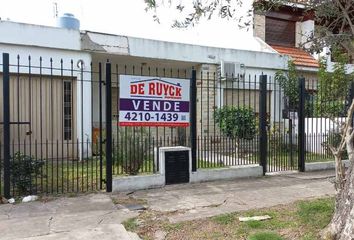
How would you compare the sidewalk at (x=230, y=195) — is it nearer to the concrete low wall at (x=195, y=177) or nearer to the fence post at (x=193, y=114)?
the concrete low wall at (x=195, y=177)

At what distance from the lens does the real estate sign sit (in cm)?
774

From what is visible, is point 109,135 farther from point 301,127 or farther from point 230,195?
point 301,127

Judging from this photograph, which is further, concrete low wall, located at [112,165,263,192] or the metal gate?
concrete low wall, located at [112,165,263,192]

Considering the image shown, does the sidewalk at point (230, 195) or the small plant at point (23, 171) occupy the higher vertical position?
the small plant at point (23, 171)

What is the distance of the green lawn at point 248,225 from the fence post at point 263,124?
3315mm

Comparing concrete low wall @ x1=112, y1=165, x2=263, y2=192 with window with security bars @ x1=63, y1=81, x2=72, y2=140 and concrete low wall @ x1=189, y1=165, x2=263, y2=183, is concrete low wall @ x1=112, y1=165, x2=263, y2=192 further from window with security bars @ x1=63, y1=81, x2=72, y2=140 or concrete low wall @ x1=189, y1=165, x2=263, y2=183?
window with security bars @ x1=63, y1=81, x2=72, y2=140

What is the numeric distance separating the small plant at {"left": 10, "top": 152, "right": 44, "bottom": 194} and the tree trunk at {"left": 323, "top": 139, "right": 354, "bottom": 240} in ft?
16.8

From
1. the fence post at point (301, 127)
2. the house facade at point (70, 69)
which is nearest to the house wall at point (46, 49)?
the house facade at point (70, 69)

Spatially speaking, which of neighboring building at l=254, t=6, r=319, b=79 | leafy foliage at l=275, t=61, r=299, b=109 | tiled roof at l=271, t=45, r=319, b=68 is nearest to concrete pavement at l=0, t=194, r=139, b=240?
leafy foliage at l=275, t=61, r=299, b=109

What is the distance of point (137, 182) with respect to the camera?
308 inches

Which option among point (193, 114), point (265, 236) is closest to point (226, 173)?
point (193, 114)

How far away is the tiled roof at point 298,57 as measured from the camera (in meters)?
16.2

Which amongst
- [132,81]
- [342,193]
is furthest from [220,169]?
[342,193]

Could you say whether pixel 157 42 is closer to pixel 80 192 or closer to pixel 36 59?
pixel 36 59
